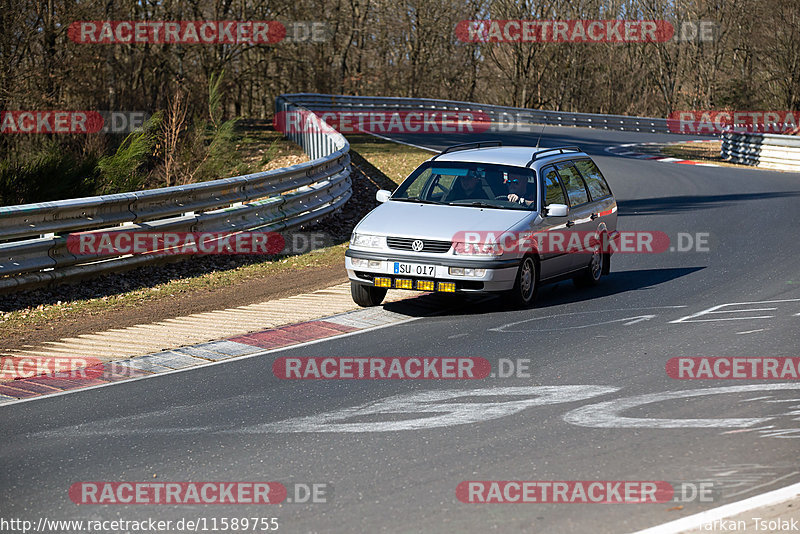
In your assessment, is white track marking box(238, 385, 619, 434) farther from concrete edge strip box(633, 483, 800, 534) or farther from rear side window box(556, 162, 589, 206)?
rear side window box(556, 162, 589, 206)

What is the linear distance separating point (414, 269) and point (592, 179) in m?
3.72

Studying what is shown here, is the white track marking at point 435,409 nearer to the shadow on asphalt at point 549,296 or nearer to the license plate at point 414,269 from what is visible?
the license plate at point 414,269

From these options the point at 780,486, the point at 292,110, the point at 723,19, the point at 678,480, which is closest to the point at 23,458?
the point at 678,480

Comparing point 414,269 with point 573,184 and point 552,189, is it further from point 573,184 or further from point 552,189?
point 573,184

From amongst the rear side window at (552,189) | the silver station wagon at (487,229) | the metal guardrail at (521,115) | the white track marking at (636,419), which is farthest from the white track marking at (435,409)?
the metal guardrail at (521,115)

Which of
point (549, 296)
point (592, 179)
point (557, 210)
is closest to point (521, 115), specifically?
point (592, 179)

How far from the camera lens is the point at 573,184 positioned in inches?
492

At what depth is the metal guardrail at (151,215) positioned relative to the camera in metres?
11.1

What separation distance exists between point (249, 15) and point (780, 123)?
3039cm

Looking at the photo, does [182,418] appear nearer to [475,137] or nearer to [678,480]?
[678,480]

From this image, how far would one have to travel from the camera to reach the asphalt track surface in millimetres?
5262

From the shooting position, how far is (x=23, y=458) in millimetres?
6223

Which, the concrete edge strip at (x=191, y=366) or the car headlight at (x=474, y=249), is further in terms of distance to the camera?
the car headlight at (x=474, y=249)

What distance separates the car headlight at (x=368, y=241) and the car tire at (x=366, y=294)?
0.49 metres
